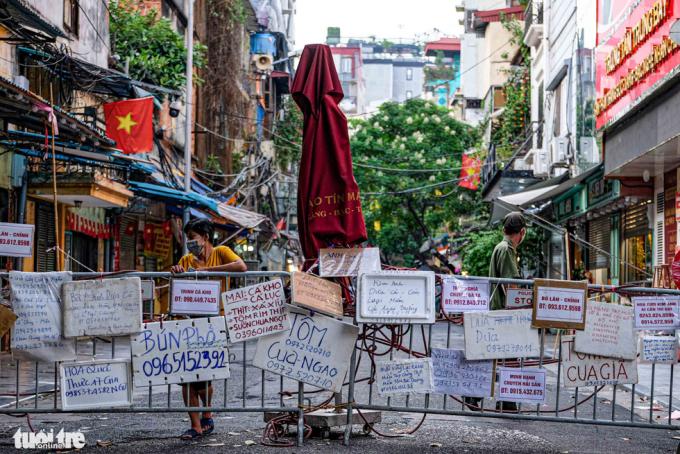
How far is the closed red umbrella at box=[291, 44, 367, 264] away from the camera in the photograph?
8008 millimetres

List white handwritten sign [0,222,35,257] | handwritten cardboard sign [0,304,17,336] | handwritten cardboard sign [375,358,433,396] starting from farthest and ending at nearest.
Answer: white handwritten sign [0,222,35,257] → handwritten cardboard sign [375,358,433,396] → handwritten cardboard sign [0,304,17,336]

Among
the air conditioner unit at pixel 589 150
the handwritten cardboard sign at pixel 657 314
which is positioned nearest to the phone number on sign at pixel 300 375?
the handwritten cardboard sign at pixel 657 314

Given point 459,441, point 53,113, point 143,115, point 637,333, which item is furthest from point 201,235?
point 143,115

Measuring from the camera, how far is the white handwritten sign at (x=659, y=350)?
25.0 ft

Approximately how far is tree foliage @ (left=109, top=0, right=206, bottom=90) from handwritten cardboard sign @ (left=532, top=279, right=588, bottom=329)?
613 inches

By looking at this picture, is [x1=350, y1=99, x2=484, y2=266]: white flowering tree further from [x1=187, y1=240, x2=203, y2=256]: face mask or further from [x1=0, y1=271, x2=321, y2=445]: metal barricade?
[x1=187, y1=240, x2=203, y2=256]: face mask

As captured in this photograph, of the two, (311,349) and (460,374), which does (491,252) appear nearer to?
(460,374)

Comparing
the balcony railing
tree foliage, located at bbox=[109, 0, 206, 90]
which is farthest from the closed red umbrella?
the balcony railing

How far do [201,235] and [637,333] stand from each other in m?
3.40

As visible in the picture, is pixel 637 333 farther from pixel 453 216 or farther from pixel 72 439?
pixel 453 216

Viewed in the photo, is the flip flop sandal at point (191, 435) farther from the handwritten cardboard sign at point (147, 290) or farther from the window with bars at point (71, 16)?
the window with bars at point (71, 16)

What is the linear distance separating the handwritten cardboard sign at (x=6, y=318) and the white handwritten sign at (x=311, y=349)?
170 cm

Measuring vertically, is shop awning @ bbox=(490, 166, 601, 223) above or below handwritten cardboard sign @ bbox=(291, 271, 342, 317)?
above

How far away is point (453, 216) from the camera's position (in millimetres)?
47906
